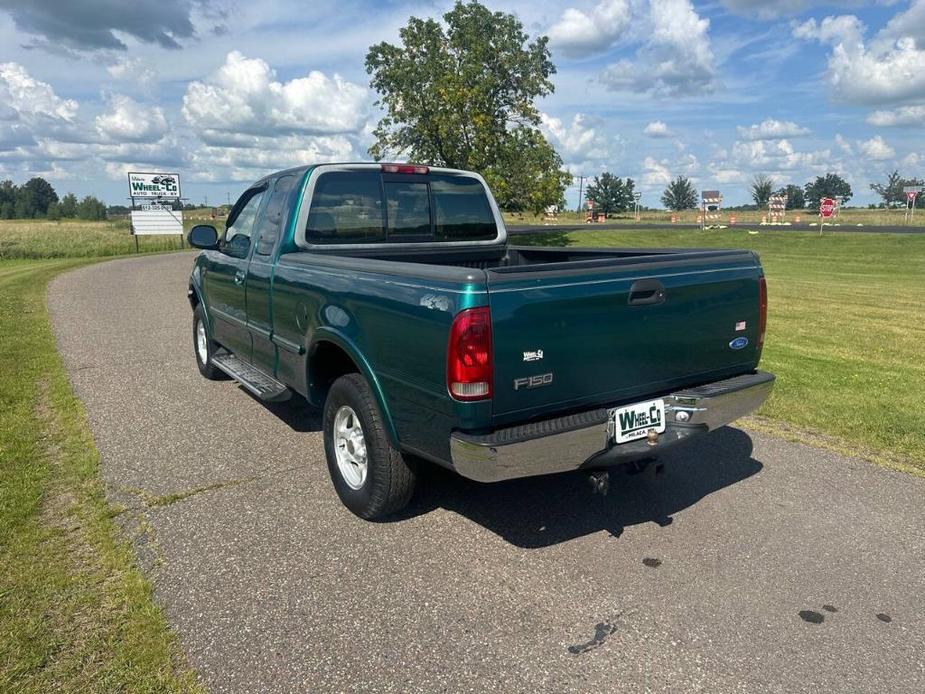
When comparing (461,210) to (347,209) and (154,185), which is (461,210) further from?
(154,185)

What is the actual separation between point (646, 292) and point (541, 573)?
4.85 feet

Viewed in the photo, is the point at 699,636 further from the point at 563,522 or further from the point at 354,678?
the point at 354,678

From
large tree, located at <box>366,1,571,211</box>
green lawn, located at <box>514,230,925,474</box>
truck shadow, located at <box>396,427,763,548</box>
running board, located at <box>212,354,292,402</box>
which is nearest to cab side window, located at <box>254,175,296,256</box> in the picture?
running board, located at <box>212,354,292,402</box>

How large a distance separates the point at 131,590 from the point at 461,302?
78.5 inches

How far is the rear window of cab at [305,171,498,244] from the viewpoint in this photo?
475 cm

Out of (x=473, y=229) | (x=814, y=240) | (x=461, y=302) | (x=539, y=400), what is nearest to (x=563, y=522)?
(x=539, y=400)

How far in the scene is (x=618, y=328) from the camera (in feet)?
10.9

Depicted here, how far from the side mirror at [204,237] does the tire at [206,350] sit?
909 mm

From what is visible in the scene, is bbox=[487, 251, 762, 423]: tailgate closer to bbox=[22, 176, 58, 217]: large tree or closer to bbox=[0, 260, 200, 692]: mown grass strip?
bbox=[0, 260, 200, 692]: mown grass strip

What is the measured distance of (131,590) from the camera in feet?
10.1

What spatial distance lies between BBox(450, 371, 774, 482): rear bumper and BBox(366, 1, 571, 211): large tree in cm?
2551

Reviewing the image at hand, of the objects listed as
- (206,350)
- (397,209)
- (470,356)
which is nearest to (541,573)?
(470,356)

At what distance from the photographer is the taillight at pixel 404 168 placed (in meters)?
4.97

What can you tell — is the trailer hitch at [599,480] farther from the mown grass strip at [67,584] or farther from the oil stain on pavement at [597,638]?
the mown grass strip at [67,584]
